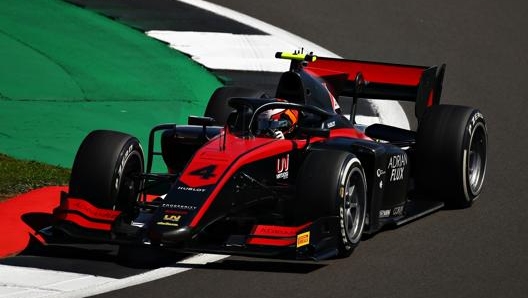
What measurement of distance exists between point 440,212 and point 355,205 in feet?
5.53

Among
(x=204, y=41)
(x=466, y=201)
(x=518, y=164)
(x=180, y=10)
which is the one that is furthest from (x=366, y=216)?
(x=180, y=10)

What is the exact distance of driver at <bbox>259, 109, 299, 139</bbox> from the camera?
11234mm

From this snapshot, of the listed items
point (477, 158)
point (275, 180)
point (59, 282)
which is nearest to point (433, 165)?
point (477, 158)

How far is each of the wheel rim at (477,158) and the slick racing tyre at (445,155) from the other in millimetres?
378

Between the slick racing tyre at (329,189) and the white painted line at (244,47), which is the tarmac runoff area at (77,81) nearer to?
the white painted line at (244,47)

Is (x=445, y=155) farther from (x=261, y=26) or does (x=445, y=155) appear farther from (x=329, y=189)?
(x=261, y=26)

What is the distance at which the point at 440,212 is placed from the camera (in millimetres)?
12359

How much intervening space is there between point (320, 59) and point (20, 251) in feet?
14.5

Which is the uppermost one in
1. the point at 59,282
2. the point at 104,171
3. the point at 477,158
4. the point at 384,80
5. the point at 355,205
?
the point at 384,80

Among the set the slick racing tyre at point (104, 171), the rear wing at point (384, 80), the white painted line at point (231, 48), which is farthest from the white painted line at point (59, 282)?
the white painted line at point (231, 48)

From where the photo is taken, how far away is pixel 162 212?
1003 centimetres

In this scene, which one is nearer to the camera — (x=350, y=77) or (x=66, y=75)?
(x=350, y=77)

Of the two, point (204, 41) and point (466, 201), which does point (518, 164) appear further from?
point (204, 41)

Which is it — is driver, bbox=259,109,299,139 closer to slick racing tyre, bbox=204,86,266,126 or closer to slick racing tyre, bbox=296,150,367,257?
slick racing tyre, bbox=296,150,367,257
